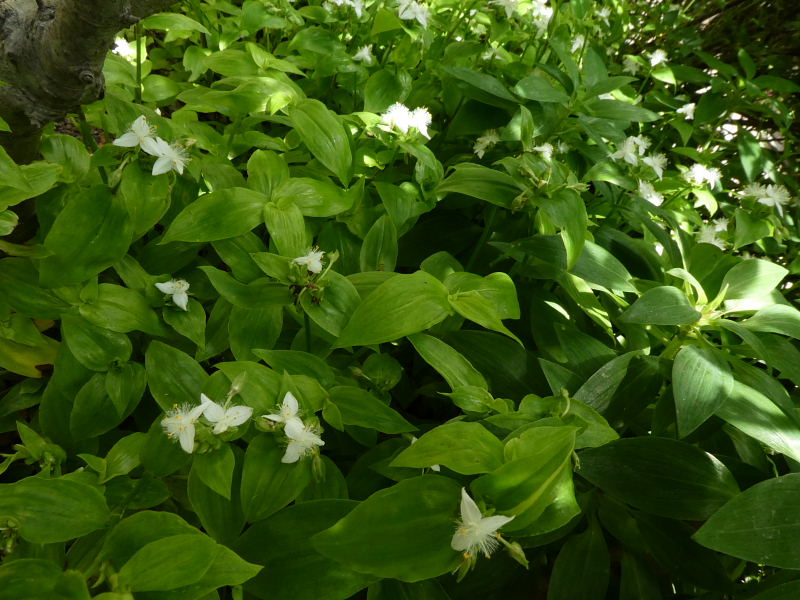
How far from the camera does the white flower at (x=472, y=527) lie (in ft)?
1.87

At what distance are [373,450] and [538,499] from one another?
313 mm

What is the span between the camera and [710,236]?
1495 millimetres

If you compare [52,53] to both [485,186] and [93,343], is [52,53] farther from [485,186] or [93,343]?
[485,186]

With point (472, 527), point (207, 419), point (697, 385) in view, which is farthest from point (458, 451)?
point (697, 385)

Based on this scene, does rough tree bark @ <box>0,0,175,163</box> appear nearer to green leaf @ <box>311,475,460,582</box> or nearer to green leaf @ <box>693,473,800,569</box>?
green leaf @ <box>311,475,460,582</box>

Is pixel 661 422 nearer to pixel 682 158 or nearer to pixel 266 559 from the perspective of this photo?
pixel 266 559

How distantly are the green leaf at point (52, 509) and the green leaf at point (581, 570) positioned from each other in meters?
0.62

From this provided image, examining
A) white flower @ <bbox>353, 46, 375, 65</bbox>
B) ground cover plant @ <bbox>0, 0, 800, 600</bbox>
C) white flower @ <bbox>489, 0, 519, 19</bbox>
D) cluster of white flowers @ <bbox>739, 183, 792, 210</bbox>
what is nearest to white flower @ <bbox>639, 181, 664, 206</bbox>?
ground cover plant @ <bbox>0, 0, 800, 600</bbox>

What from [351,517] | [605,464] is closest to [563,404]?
[605,464]

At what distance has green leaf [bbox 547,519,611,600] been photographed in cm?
85

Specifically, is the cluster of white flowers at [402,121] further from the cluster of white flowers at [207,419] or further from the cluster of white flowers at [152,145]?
the cluster of white flowers at [207,419]

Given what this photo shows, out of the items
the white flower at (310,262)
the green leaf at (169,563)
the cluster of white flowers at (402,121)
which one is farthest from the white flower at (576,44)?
the green leaf at (169,563)

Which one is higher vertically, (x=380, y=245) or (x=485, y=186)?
(x=485, y=186)

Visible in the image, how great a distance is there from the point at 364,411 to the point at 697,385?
0.47 m
